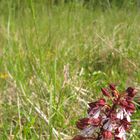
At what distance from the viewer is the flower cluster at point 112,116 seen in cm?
127

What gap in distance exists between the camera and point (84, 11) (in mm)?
4148

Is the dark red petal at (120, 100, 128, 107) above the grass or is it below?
above

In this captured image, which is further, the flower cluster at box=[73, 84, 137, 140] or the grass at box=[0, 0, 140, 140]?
the grass at box=[0, 0, 140, 140]

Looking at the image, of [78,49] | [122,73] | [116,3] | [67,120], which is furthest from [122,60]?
[67,120]

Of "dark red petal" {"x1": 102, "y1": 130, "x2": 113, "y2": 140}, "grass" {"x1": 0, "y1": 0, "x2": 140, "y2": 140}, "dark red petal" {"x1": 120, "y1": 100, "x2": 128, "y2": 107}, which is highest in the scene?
"dark red petal" {"x1": 120, "y1": 100, "x2": 128, "y2": 107}

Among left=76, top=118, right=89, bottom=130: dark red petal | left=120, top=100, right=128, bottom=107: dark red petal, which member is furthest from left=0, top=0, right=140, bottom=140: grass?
left=120, top=100, right=128, bottom=107: dark red petal

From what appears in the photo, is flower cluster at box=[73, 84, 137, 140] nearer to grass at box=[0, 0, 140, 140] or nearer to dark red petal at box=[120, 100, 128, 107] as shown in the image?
dark red petal at box=[120, 100, 128, 107]

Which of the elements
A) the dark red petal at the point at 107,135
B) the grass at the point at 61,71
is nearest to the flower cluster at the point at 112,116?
the dark red petal at the point at 107,135

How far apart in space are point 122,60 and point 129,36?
0.34m

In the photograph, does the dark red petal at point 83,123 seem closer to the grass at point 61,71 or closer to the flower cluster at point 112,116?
the flower cluster at point 112,116

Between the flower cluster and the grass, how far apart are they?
19.8 inches

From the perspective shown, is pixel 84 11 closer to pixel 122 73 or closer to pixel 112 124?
pixel 122 73

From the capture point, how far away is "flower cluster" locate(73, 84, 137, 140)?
4.17 ft

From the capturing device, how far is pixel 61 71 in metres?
2.95
